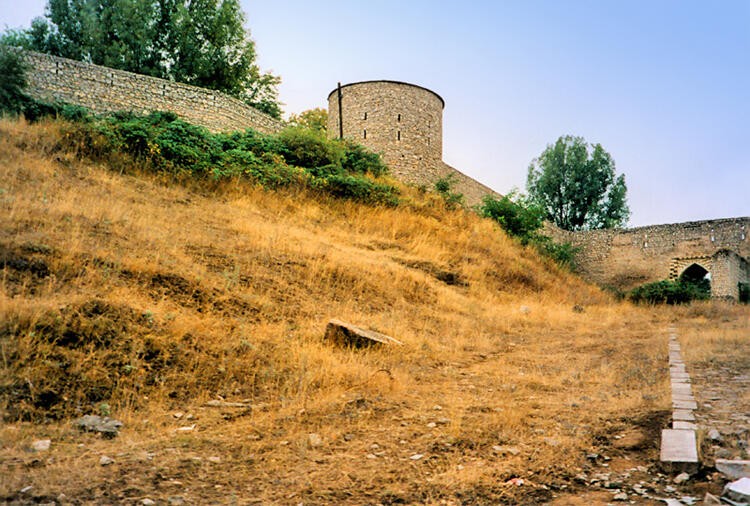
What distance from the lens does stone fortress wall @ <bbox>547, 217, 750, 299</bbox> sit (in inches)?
786

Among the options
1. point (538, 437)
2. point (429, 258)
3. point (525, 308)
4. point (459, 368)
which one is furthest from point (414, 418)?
point (429, 258)

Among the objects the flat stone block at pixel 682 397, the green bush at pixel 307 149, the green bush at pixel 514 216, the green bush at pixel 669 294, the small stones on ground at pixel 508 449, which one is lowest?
the green bush at pixel 669 294

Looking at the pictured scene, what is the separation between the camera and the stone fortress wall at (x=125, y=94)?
46.8ft

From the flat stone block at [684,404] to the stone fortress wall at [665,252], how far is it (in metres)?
17.7

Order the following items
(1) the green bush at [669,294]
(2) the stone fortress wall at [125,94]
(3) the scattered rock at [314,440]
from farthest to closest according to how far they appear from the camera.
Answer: (1) the green bush at [669,294]
(2) the stone fortress wall at [125,94]
(3) the scattered rock at [314,440]

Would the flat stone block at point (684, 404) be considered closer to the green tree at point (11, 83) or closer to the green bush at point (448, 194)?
the green tree at point (11, 83)

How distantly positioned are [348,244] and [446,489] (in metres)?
9.40

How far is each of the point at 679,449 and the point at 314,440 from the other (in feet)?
→ 7.96

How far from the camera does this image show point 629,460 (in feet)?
11.9

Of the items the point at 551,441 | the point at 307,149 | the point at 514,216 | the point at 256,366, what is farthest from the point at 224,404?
the point at 514,216

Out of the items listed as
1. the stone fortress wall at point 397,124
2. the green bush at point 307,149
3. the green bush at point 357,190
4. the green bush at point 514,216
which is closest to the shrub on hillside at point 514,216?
the green bush at point 514,216

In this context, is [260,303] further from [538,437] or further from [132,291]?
[538,437]

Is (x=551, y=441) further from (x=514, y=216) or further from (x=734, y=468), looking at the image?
(x=514, y=216)

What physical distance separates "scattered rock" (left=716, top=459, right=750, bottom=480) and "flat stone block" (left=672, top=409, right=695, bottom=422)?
0.89 meters
